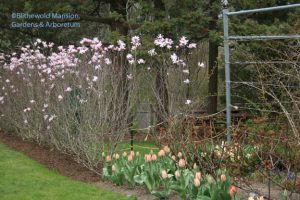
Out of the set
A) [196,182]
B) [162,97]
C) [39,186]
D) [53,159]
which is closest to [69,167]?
[53,159]

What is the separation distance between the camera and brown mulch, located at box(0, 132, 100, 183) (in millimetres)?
7457

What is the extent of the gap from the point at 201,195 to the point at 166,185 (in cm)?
65

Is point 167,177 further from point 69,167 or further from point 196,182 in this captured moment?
point 69,167

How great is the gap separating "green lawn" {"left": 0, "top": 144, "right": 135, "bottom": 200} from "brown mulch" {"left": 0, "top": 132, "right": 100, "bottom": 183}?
17 cm

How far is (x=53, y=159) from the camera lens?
8750mm

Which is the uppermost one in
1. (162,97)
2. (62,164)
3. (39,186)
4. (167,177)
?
(162,97)

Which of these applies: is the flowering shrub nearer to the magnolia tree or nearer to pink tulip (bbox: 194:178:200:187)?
pink tulip (bbox: 194:178:200:187)

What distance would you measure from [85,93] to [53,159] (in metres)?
1.55

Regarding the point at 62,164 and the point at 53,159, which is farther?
the point at 53,159

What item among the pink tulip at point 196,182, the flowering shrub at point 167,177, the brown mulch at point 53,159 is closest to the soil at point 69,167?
the brown mulch at point 53,159

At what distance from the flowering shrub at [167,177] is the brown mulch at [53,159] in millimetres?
584

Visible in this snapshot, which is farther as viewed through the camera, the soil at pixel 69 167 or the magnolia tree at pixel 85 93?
the magnolia tree at pixel 85 93

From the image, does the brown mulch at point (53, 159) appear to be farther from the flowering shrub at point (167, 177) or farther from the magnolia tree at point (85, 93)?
the flowering shrub at point (167, 177)

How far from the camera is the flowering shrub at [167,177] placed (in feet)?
16.6
